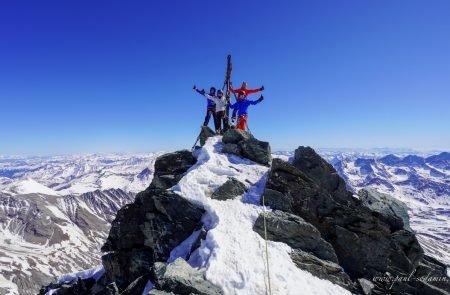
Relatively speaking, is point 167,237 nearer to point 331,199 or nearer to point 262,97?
point 331,199

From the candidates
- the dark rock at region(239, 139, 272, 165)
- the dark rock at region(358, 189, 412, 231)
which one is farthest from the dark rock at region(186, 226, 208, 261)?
the dark rock at region(358, 189, 412, 231)

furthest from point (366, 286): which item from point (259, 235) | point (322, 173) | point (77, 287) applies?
point (77, 287)

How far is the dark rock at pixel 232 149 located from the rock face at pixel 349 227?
5.02 metres

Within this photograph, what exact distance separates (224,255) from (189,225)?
466 centimetres

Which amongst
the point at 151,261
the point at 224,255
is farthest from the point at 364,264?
the point at 151,261

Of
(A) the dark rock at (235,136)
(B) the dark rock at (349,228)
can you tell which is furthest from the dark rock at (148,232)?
(A) the dark rock at (235,136)

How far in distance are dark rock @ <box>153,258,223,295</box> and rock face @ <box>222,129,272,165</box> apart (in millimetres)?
13849

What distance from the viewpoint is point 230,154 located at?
27.4m

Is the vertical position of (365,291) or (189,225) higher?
(189,225)

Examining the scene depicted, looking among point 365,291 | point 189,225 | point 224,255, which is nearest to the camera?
point 224,255

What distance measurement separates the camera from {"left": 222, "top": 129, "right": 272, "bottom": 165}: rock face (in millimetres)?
26906

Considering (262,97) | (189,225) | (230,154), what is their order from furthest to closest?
(262,97) < (230,154) < (189,225)

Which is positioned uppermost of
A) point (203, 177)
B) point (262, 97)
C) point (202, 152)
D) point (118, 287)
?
point (262, 97)

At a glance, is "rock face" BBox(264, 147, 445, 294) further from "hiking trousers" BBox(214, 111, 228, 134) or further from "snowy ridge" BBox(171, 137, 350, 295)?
"hiking trousers" BBox(214, 111, 228, 134)
